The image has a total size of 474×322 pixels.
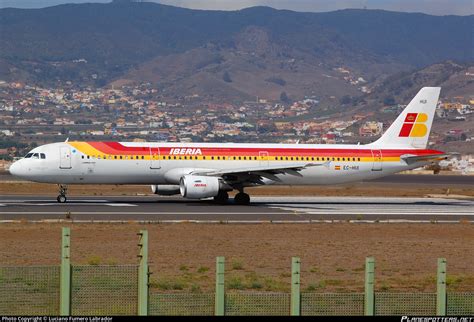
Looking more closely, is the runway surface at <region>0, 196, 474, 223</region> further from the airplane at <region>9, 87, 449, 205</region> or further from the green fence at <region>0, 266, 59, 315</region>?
the green fence at <region>0, 266, 59, 315</region>

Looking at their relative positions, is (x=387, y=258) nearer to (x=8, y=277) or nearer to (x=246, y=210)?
(x=8, y=277)

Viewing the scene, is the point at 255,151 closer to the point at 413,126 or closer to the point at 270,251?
the point at 413,126

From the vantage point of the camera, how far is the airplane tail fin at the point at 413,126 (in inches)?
2368

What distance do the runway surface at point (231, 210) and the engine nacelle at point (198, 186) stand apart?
26.3 inches

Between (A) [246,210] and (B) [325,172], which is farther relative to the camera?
(B) [325,172]

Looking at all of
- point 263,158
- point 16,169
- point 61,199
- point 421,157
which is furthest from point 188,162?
point 421,157

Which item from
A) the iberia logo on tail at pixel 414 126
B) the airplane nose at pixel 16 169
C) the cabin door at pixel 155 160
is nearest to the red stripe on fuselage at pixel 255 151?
the cabin door at pixel 155 160

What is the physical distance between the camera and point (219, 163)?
183ft

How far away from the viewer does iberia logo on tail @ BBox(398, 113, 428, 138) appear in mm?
60312

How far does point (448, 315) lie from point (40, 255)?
51.1ft

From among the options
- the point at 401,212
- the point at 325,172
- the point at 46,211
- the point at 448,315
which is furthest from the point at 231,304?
the point at 325,172

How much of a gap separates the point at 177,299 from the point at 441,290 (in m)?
4.63

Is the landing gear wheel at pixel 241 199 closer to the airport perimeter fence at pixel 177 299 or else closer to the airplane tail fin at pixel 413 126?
the airplane tail fin at pixel 413 126

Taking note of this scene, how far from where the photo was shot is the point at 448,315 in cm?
1750
